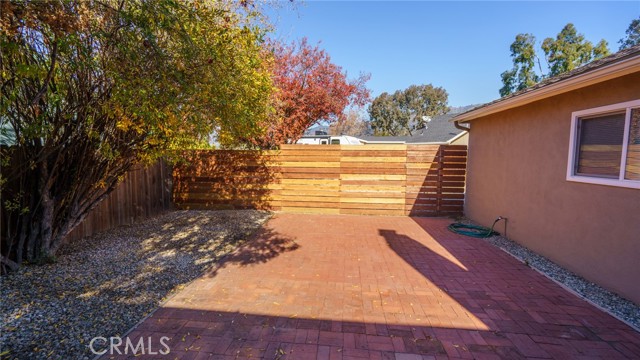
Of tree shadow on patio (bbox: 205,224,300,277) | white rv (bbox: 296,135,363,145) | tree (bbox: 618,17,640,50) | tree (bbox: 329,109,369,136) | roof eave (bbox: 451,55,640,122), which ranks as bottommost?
tree shadow on patio (bbox: 205,224,300,277)

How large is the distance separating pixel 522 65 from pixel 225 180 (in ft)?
79.7

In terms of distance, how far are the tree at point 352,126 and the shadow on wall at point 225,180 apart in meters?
20.2

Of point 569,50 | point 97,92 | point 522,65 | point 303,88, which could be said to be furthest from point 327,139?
point 97,92

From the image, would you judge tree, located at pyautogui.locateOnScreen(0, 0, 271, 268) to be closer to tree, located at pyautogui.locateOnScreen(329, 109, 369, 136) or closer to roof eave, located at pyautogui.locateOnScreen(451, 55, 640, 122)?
roof eave, located at pyautogui.locateOnScreen(451, 55, 640, 122)

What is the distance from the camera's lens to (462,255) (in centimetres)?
491

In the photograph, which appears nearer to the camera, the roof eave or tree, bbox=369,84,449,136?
the roof eave

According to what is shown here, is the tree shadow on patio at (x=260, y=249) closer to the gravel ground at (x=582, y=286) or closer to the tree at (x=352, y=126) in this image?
the gravel ground at (x=582, y=286)

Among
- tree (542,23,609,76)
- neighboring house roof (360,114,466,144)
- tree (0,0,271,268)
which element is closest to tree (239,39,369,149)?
tree (0,0,271,268)

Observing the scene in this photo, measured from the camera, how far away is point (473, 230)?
6434mm

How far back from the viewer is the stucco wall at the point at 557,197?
338cm

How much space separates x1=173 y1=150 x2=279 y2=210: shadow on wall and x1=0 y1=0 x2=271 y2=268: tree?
343 centimetres

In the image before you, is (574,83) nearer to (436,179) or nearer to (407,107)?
(436,179)

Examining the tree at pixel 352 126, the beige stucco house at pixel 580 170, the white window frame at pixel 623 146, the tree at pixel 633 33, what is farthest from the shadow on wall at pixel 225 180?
the tree at pixel 633 33

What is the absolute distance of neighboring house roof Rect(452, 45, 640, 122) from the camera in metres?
3.08
